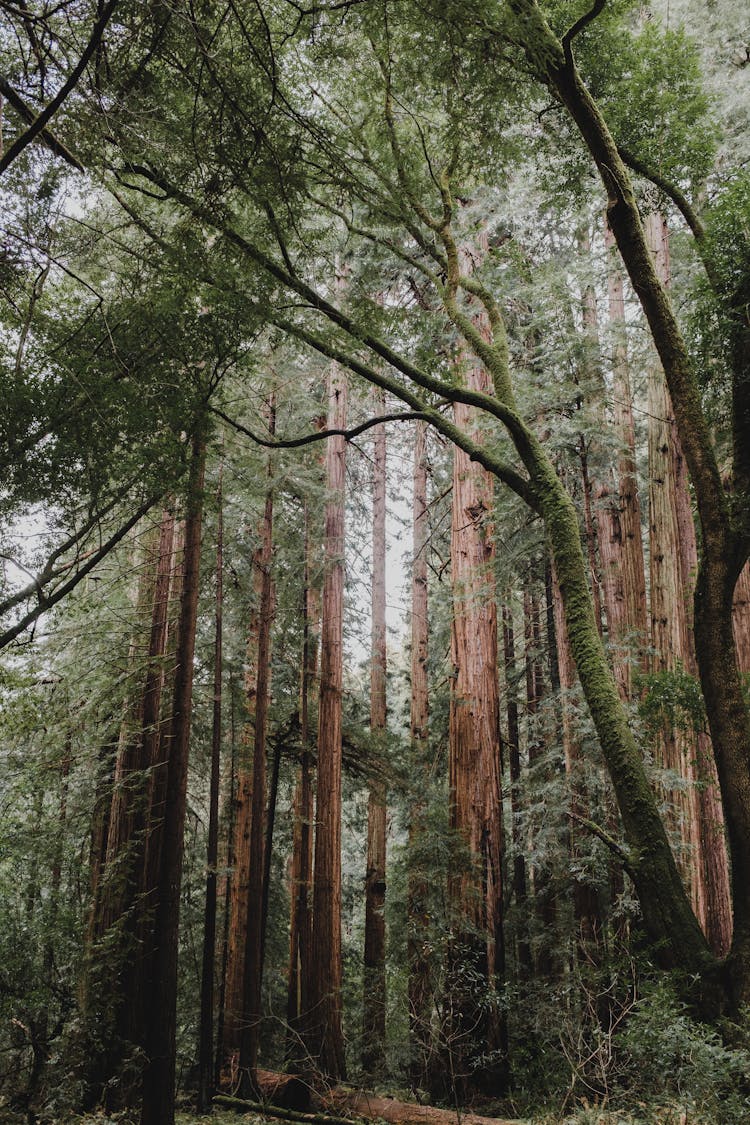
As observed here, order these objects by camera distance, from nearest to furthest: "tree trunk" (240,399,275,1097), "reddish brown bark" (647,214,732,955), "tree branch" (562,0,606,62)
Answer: "tree branch" (562,0,606,62), "reddish brown bark" (647,214,732,955), "tree trunk" (240,399,275,1097)

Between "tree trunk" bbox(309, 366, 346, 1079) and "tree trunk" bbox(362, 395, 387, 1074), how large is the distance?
0.60m

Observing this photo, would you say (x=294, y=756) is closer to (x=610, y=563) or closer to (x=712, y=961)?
(x=610, y=563)

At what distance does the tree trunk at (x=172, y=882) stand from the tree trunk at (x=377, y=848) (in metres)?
3.46

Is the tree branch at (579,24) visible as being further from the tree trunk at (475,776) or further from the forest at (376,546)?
the tree trunk at (475,776)

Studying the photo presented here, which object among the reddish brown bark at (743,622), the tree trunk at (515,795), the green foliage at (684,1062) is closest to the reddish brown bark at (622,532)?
the reddish brown bark at (743,622)

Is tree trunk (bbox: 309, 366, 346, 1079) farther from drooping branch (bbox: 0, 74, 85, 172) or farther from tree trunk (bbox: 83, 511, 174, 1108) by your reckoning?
drooping branch (bbox: 0, 74, 85, 172)

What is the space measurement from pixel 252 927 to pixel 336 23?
9.45 m

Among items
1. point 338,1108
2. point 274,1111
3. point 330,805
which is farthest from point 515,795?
point 274,1111

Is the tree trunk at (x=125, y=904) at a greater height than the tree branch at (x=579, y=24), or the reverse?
the tree branch at (x=579, y=24)

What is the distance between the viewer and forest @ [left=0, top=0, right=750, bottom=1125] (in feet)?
15.6

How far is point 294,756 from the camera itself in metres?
12.2

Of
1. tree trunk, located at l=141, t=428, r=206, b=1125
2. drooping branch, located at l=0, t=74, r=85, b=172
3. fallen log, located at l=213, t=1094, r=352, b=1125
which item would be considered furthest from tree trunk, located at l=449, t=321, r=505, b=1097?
drooping branch, located at l=0, t=74, r=85, b=172

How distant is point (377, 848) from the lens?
38.1 feet

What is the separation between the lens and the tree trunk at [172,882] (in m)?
6.09
